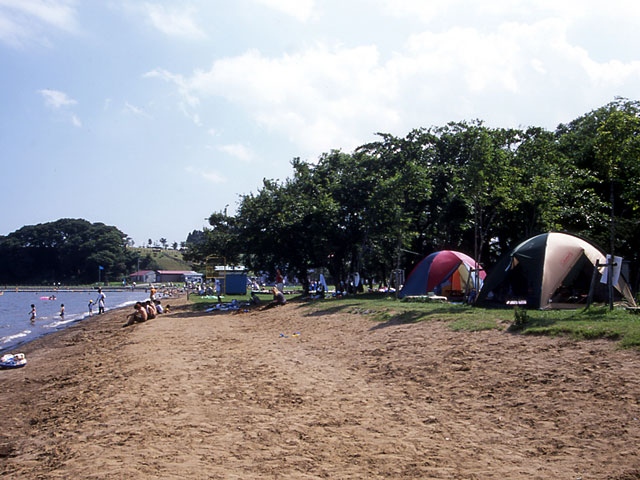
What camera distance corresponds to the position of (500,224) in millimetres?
27547

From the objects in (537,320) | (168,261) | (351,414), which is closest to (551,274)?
(537,320)

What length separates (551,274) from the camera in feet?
52.4

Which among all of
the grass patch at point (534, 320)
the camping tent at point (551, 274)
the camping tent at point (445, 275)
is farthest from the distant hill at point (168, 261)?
the grass patch at point (534, 320)

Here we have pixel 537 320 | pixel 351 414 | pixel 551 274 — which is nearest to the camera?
pixel 351 414

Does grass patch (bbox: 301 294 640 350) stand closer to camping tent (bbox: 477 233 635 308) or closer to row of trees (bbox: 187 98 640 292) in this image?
camping tent (bbox: 477 233 635 308)

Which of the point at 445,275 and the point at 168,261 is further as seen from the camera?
the point at 168,261

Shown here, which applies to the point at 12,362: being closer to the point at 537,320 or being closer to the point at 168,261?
the point at 537,320

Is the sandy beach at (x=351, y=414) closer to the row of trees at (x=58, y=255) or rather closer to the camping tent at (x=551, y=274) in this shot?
the camping tent at (x=551, y=274)

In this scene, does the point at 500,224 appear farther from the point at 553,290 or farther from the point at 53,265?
the point at 53,265

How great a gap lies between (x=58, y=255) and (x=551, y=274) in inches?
4790

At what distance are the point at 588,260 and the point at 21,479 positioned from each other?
49.5ft

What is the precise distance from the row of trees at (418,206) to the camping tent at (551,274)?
5.29 m

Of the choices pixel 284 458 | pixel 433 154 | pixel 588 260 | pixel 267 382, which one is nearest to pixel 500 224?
pixel 433 154

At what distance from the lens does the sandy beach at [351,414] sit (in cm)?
590
